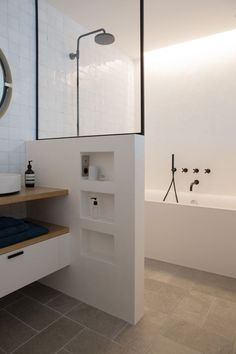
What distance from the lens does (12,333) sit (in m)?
1.57

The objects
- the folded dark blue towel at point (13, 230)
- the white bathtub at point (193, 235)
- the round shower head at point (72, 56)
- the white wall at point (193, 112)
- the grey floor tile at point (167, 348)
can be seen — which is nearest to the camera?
the grey floor tile at point (167, 348)

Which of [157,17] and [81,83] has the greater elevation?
[157,17]

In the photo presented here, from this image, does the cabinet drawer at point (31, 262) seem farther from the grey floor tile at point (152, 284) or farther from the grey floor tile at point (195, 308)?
the grey floor tile at point (195, 308)

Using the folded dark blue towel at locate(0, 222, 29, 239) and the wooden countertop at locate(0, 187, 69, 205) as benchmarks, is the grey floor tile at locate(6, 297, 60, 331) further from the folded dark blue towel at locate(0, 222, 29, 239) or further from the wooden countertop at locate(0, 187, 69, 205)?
the wooden countertop at locate(0, 187, 69, 205)

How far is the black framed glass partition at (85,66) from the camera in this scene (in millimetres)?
2324

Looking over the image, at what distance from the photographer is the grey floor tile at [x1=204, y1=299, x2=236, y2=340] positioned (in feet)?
5.18

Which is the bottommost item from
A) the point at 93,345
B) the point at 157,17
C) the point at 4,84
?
the point at 93,345

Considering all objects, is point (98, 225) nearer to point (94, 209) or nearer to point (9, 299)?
point (94, 209)

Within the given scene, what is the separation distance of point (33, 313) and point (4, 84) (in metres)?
1.80

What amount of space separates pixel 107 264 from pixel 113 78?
2348mm

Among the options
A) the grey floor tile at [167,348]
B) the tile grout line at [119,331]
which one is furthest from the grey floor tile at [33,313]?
the grey floor tile at [167,348]

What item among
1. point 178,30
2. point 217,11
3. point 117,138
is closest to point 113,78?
point 178,30

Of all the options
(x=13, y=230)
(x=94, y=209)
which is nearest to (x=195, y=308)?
(x=94, y=209)

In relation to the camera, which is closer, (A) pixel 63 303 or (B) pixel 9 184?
(B) pixel 9 184
